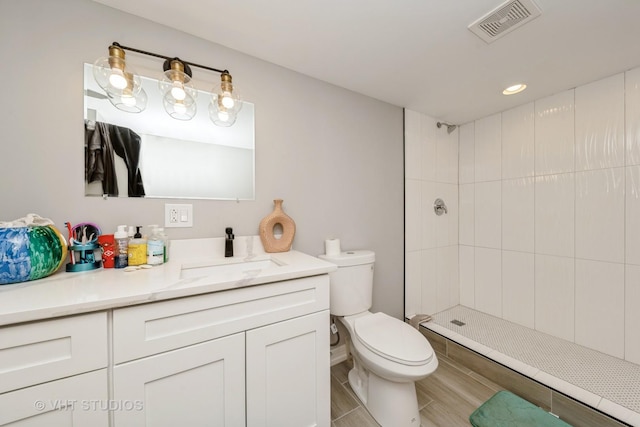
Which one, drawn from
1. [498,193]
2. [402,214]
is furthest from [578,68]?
[402,214]

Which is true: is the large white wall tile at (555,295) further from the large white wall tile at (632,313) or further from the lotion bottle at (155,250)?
the lotion bottle at (155,250)

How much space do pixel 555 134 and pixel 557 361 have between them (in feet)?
5.26

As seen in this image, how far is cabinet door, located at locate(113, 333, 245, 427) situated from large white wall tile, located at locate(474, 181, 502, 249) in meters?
2.30

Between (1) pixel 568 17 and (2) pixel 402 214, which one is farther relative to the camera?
(2) pixel 402 214

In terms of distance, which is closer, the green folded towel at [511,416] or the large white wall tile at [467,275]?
the green folded towel at [511,416]

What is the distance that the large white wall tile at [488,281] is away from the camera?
212 cm

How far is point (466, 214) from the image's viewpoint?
2361 mm

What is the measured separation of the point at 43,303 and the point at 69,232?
51 cm

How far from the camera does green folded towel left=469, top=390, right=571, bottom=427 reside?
3.36 ft

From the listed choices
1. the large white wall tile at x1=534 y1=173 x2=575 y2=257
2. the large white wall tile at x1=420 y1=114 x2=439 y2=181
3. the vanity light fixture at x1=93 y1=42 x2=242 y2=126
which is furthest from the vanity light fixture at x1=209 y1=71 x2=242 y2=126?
the large white wall tile at x1=534 y1=173 x2=575 y2=257

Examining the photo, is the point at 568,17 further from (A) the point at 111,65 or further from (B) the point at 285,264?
(A) the point at 111,65

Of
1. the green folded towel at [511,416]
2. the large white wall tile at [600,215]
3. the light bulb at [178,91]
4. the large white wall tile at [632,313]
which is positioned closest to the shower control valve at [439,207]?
the large white wall tile at [600,215]

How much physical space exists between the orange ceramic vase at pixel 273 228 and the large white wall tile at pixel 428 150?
1.39 meters

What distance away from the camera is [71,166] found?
100cm
